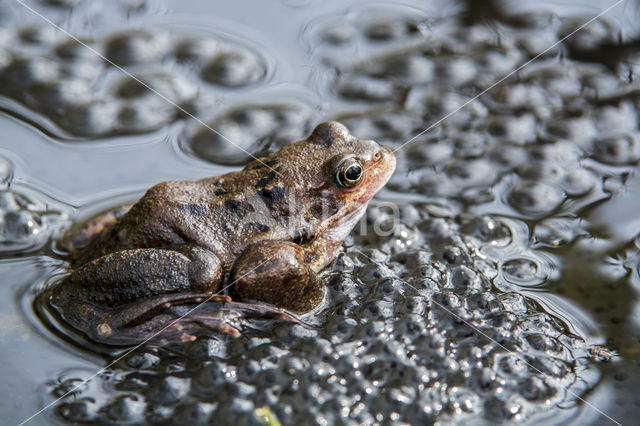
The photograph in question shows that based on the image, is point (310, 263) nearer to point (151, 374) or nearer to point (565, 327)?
point (151, 374)

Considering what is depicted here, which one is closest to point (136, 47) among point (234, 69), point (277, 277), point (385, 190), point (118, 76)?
point (118, 76)

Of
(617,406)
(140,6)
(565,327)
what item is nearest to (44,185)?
(140,6)

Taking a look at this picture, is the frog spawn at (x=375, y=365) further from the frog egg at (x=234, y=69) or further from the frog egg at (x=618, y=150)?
the frog egg at (x=234, y=69)

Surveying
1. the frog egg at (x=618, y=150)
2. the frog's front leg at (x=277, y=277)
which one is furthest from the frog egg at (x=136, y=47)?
the frog egg at (x=618, y=150)

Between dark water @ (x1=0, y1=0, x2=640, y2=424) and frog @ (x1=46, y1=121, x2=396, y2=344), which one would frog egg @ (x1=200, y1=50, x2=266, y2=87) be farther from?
frog @ (x1=46, y1=121, x2=396, y2=344)

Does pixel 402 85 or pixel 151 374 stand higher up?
pixel 402 85

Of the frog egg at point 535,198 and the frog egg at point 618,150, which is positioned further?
the frog egg at point 618,150

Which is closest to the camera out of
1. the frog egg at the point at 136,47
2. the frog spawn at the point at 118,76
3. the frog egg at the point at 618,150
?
the frog egg at the point at 618,150

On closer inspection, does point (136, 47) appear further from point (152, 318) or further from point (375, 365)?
point (375, 365)
